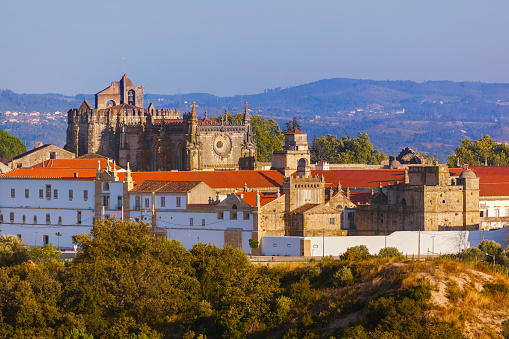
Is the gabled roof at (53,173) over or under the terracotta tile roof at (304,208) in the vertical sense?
over

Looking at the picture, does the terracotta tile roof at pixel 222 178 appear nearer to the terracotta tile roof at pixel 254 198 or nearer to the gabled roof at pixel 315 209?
the terracotta tile roof at pixel 254 198

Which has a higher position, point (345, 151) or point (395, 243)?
point (345, 151)

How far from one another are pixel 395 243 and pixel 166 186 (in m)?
20.5

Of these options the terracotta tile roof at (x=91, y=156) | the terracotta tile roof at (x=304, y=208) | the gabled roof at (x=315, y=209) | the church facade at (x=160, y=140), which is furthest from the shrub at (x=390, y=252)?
the terracotta tile roof at (x=91, y=156)

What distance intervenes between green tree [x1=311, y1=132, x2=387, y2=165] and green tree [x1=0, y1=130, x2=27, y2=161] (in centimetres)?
4775

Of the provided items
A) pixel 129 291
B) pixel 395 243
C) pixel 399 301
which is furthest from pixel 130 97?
pixel 399 301

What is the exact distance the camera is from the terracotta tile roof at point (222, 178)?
96750 millimetres

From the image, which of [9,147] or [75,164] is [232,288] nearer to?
[75,164]

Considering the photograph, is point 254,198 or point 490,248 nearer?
point 490,248

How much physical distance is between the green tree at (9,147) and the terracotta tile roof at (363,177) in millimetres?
79466

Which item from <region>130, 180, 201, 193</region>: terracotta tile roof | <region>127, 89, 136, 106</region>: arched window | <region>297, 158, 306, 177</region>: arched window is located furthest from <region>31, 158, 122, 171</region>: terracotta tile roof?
<region>127, 89, 136, 106</region>: arched window

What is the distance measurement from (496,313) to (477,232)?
2868 cm

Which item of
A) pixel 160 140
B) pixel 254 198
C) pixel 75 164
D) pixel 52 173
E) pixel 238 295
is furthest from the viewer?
pixel 160 140

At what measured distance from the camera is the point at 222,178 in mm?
99312
